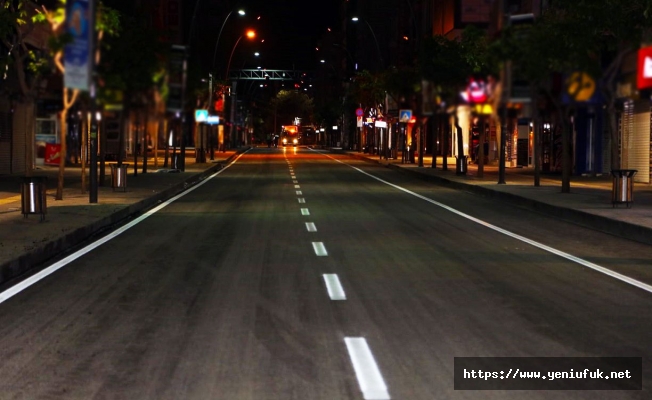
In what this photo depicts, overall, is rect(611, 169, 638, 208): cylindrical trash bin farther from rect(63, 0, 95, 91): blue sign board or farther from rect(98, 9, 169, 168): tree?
rect(63, 0, 95, 91): blue sign board

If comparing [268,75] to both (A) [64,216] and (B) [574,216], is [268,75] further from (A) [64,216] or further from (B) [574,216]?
(B) [574,216]

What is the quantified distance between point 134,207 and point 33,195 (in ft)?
18.6

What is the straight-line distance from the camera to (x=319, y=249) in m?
17.6

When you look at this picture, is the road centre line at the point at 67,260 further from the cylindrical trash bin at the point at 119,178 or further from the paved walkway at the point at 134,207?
the cylindrical trash bin at the point at 119,178

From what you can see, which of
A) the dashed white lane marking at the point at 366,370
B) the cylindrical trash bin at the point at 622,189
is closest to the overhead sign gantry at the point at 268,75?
the dashed white lane marking at the point at 366,370

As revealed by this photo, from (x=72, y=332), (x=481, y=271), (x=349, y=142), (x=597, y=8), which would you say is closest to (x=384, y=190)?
(x=597, y=8)

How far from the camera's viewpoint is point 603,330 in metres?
10.1

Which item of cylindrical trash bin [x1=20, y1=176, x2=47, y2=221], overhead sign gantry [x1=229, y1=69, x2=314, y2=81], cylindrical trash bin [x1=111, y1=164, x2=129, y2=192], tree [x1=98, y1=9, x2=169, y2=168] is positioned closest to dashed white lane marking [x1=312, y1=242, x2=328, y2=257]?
overhead sign gantry [x1=229, y1=69, x2=314, y2=81]

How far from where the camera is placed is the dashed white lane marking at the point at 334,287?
1221 cm

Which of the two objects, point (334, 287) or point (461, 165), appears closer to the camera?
point (334, 287)

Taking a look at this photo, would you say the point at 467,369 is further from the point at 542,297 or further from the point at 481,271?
the point at 481,271

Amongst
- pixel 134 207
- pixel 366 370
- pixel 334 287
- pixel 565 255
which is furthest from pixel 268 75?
pixel 134 207

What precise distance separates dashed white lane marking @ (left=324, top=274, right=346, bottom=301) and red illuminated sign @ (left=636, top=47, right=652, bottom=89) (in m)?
6.31

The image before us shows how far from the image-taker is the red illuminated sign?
6.04 metres
